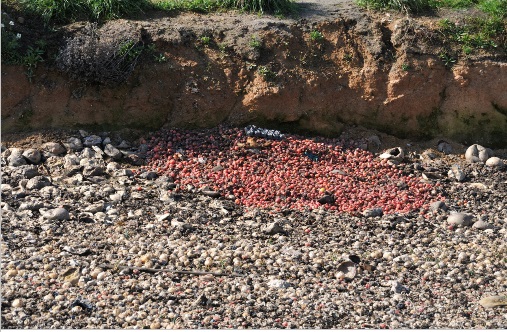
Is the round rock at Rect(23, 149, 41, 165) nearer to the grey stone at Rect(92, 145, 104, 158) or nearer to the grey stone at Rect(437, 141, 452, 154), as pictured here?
the grey stone at Rect(92, 145, 104, 158)

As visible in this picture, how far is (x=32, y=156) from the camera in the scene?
23.5 feet

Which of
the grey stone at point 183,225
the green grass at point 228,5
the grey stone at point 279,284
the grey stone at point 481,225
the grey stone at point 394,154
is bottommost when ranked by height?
the grey stone at point 481,225

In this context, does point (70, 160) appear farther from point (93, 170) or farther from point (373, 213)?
point (373, 213)

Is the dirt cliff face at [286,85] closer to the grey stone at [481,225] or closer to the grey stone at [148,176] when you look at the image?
the grey stone at [148,176]

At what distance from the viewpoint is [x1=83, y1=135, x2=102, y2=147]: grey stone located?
7.47m

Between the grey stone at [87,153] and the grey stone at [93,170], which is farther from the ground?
the grey stone at [87,153]

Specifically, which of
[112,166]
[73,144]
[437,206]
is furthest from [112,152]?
[437,206]

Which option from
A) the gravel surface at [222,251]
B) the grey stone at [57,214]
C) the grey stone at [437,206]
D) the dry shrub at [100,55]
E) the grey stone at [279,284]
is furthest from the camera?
the dry shrub at [100,55]

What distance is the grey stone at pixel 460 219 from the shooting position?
661 cm

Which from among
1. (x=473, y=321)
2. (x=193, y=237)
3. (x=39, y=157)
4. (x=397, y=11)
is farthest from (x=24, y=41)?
(x=473, y=321)

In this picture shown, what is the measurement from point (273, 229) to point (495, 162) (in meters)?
2.66

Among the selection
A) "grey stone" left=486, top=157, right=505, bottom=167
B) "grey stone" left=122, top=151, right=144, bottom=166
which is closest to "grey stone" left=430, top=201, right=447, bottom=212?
"grey stone" left=486, top=157, right=505, bottom=167

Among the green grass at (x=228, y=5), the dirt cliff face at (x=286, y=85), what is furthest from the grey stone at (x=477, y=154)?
the green grass at (x=228, y=5)

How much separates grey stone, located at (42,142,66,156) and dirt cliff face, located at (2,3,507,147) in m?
0.34
